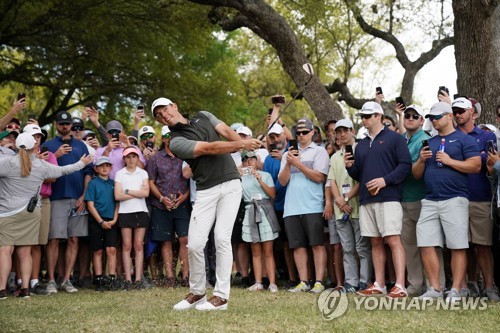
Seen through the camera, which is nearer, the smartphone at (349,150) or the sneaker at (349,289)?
the smartphone at (349,150)

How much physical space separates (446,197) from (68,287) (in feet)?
19.7

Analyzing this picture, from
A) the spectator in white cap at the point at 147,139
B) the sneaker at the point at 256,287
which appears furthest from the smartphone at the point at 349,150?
the spectator in white cap at the point at 147,139

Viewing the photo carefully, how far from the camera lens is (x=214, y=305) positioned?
25.6ft

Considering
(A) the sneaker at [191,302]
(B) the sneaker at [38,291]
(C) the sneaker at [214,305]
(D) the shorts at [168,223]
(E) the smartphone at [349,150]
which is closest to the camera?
(C) the sneaker at [214,305]

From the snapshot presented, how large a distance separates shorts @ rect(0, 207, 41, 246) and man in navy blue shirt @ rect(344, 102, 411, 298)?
15.4ft

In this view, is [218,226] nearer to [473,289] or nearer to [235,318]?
[235,318]

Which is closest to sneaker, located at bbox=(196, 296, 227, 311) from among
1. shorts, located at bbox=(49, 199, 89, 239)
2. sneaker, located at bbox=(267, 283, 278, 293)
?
sneaker, located at bbox=(267, 283, 278, 293)

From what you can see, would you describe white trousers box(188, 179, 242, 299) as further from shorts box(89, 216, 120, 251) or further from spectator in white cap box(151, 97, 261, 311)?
shorts box(89, 216, 120, 251)

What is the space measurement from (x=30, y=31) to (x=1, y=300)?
38.4 ft

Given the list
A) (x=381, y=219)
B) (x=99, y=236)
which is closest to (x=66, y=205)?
(x=99, y=236)

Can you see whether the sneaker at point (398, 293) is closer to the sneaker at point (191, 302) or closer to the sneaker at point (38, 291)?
the sneaker at point (191, 302)

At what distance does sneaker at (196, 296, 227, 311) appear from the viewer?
7772mm

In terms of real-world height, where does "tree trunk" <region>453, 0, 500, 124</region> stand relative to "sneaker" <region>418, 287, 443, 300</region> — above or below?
above

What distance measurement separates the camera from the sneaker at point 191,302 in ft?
26.2
